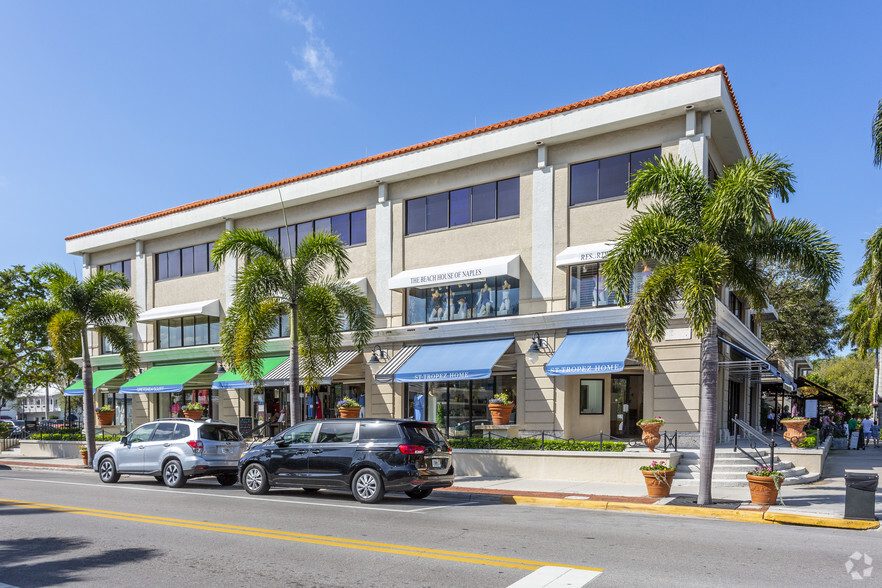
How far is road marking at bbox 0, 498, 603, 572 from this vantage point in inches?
341

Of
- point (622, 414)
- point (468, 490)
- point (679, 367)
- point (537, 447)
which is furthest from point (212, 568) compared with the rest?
point (622, 414)

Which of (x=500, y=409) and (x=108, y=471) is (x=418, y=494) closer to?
(x=500, y=409)

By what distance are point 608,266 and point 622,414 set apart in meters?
9.48

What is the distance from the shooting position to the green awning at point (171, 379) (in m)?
29.7

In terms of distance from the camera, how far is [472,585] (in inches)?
297

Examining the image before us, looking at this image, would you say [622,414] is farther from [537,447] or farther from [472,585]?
[472,585]

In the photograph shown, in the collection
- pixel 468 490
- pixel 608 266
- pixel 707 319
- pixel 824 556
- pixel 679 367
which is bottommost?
pixel 468 490

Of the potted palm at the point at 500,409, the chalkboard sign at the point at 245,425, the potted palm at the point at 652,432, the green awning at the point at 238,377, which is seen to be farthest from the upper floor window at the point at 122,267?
the potted palm at the point at 652,432

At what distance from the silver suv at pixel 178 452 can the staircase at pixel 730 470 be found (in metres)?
11.2

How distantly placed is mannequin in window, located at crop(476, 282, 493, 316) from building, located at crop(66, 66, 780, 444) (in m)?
0.04

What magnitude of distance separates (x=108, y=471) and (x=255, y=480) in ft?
19.1

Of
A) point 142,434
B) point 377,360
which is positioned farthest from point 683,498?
point 142,434

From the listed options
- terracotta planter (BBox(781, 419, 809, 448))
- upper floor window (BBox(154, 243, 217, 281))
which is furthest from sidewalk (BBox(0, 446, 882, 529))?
upper floor window (BBox(154, 243, 217, 281))

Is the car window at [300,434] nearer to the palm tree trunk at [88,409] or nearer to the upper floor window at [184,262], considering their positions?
the palm tree trunk at [88,409]
